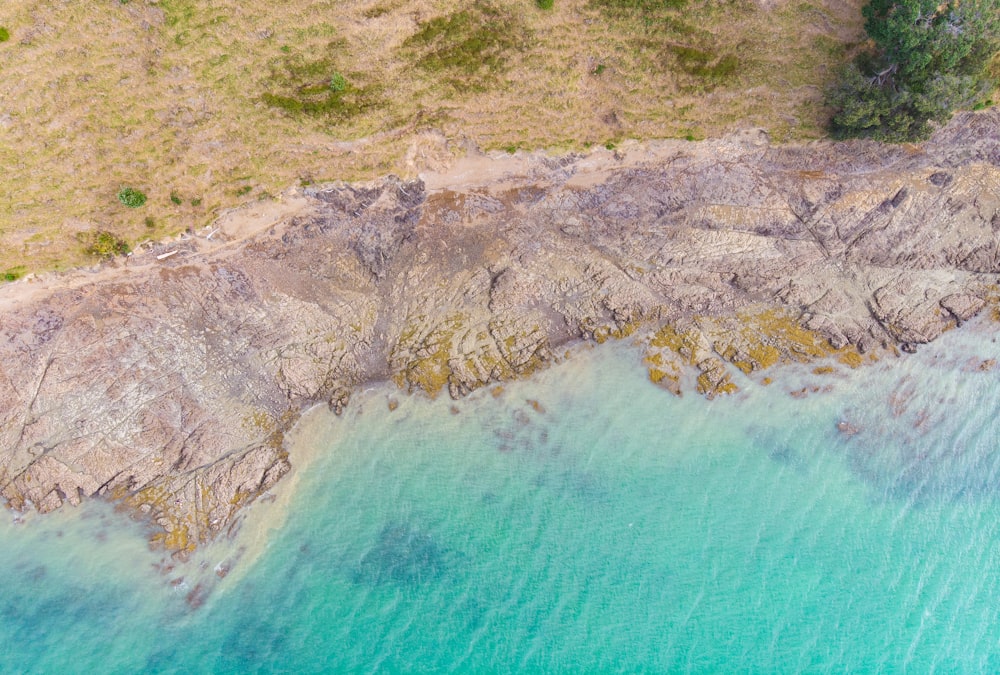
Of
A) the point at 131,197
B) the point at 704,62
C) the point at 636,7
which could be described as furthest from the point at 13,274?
the point at 704,62

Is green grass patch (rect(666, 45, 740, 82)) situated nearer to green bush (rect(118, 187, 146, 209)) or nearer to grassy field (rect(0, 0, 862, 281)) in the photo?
grassy field (rect(0, 0, 862, 281))

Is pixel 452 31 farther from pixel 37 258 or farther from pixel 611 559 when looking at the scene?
pixel 611 559

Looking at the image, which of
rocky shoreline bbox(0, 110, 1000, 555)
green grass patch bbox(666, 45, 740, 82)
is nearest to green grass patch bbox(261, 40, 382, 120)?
rocky shoreline bbox(0, 110, 1000, 555)

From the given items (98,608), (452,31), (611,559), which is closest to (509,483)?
(611,559)

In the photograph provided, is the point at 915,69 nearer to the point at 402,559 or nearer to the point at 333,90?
the point at 333,90

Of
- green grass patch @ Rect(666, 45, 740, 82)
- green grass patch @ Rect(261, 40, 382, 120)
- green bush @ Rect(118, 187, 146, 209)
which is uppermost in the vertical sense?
green grass patch @ Rect(666, 45, 740, 82)

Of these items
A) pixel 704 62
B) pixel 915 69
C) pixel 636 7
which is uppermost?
pixel 636 7
